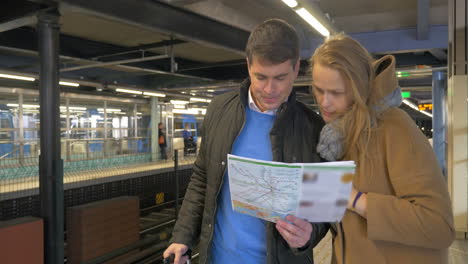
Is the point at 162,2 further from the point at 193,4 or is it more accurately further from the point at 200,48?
the point at 200,48

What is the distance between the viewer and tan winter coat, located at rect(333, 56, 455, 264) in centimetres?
131

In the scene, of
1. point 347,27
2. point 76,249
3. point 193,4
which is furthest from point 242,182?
point 347,27

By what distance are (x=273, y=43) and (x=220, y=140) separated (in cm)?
50

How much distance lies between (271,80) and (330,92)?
0.27 m

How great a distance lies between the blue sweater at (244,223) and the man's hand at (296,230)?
25 cm

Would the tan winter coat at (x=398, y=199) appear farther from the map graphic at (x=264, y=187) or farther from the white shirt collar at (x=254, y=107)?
the white shirt collar at (x=254, y=107)

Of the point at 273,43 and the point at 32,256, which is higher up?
the point at 273,43

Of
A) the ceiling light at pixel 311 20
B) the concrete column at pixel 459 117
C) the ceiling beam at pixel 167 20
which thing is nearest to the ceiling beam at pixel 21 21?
the ceiling beam at pixel 167 20

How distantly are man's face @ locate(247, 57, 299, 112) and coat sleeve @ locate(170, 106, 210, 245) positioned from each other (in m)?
0.36

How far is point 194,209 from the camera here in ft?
6.33

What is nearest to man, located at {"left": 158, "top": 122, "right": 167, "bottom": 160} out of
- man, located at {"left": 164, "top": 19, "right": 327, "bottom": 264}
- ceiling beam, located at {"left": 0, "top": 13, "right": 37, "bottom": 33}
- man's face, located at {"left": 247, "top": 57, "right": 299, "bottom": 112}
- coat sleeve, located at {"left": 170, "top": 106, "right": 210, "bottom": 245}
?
ceiling beam, located at {"left": 0, "top": 13, "right": 37, "bottom": 33}

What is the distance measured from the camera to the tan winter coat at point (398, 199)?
131 cm

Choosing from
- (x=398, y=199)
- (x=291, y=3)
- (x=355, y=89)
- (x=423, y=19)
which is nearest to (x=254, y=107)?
(x=355, y=89)

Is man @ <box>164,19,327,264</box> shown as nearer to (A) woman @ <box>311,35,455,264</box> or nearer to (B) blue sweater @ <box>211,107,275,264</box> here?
(B) blue sweater @ <box>211,107,275,264</box>
